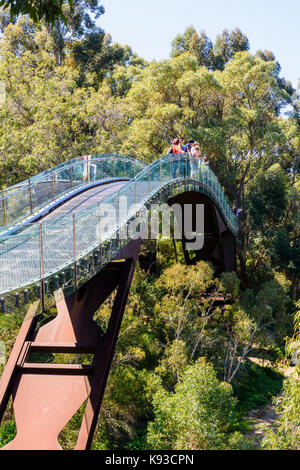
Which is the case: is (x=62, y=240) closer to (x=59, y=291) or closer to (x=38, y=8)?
(x=59, y=291)

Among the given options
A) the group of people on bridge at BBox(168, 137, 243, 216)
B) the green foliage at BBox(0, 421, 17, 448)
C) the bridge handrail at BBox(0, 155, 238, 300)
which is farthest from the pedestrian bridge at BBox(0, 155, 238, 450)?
the green foliage at BBox(0, 421, 17, 448)

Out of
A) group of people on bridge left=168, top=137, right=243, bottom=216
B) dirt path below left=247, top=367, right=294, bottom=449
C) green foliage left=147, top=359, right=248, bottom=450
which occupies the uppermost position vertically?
group of people on bridge left=168, top=137, right=243, bottom=216

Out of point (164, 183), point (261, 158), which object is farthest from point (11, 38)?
point (164, 183)

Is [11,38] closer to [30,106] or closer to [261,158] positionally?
[30,106]

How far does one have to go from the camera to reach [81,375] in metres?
8.45

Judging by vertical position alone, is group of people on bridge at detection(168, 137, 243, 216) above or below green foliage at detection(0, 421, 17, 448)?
above

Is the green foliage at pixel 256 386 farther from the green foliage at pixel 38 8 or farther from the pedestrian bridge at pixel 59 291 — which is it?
the green foliage at pixel 38 8

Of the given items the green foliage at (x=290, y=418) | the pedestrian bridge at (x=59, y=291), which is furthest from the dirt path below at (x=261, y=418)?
→ the green foliage at (x=290, y=418)

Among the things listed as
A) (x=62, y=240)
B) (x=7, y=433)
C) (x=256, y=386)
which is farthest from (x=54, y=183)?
(x=256, y=386)

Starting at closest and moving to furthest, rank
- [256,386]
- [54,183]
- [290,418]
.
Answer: [290,418] < [54,183] < [256,386]

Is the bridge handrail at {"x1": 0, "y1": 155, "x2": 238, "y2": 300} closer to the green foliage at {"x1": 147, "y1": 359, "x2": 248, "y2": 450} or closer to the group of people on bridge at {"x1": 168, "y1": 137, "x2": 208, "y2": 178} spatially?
the group of people on bridge at {"x1": 168, "y1": 137, "x2": 208, "y2": 178}

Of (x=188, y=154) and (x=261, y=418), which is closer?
(x=188, y=154)

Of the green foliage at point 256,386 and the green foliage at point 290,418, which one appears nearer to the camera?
the green foliage at point 290,418

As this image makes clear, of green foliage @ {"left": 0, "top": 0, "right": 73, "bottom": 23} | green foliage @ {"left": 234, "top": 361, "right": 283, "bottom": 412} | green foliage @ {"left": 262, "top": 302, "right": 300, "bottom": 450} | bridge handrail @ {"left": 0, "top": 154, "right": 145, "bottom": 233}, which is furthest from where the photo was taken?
green foliage @ {"left": 234, "top": 361, "right": 283, "bottom": 412}
